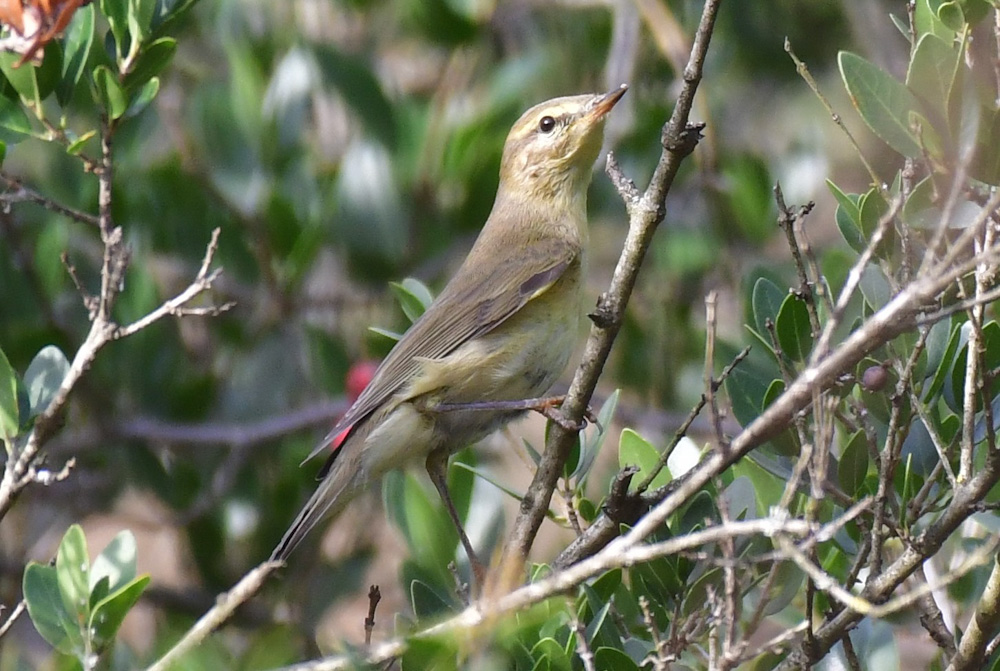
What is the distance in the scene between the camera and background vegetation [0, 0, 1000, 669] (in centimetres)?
272

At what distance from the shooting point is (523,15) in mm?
6953

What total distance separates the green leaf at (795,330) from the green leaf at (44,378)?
5.91 ft

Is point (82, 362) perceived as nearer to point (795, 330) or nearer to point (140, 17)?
point (140, 17)

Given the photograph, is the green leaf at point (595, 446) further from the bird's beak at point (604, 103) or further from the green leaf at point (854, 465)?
the bird's beak at point (604, 103)

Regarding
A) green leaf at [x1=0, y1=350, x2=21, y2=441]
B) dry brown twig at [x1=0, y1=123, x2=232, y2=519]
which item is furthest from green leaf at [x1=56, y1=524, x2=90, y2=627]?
green leaf at [x1=0, y1=350, x2=21, y2=441]

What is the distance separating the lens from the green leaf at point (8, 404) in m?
3.09

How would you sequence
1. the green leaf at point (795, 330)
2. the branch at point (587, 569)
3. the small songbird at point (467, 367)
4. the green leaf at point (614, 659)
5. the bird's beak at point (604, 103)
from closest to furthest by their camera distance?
1. the branch at point (587, 569)
2. the green leaf at point (614, 659)
3. the green leaf at point (795, 330)
4. the small songbird at point (467, 367)
5. the bird's beak at point (604, 103)

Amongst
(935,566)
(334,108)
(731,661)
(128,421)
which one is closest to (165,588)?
(128,421)

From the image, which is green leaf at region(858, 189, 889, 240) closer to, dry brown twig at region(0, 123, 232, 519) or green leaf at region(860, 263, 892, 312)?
green leaf at region(860, 263, 892, 312)

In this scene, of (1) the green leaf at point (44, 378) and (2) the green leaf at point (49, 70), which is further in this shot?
(2) the green leaf at point (49, 70)

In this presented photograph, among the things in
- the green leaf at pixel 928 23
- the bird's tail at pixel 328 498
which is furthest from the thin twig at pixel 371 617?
the green leaf at pixel 928 23

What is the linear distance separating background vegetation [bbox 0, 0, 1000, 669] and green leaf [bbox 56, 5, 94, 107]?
10 mm

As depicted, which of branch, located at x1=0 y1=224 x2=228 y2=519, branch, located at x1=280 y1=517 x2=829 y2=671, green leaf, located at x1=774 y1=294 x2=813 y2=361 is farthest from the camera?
green leaf, located at x1=774 y1=294 x2=813 y2=361

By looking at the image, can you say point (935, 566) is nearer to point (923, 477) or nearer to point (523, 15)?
point (923, 477)
